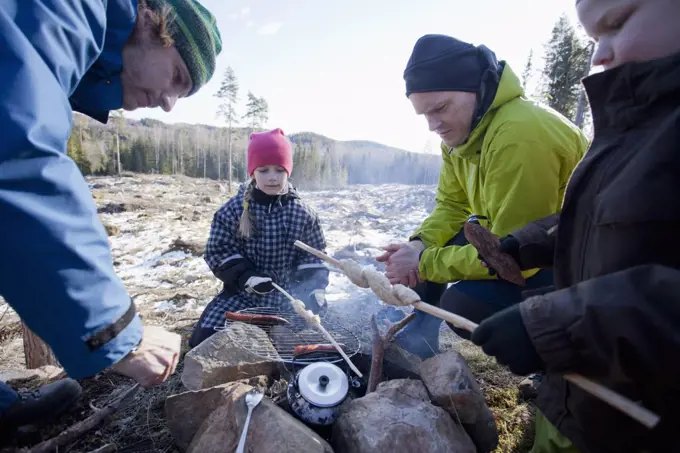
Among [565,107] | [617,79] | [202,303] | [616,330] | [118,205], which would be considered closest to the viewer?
[616,330]

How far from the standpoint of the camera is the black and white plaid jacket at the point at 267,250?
347cm

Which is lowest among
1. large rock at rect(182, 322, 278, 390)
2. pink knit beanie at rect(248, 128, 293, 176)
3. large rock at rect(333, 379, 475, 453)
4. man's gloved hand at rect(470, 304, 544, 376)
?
large rock at rect(182, 322, 278, 390)

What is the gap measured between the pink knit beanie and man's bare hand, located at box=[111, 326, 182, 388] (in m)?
2.31

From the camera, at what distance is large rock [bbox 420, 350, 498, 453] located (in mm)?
1972

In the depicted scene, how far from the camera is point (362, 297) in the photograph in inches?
202

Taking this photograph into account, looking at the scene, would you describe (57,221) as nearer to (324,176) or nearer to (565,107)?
(565,107)

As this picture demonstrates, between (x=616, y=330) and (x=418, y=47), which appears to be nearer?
(x=616, y=330)

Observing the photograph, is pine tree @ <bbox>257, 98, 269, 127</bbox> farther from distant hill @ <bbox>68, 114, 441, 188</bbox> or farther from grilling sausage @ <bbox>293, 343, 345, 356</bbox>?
grilling sausage @ <bbox>293, 343, 345, 356</bbox>

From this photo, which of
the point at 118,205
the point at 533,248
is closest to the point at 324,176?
the point at 118,205

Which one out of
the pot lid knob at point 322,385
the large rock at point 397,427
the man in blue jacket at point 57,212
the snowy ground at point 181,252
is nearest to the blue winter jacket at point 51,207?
the man in blue jacket at point 57,212

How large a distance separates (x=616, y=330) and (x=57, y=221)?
169 centimetres

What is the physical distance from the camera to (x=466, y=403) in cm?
197

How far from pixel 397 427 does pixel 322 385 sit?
0.48 m

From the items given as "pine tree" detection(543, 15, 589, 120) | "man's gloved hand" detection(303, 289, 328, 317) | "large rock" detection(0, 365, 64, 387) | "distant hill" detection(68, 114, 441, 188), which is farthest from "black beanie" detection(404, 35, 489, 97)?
"distant hill" detection(68, 114, 441, 188)
